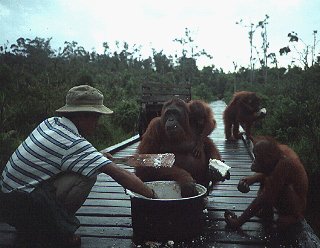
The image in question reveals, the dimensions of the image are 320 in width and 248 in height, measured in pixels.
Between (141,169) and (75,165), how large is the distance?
99cm

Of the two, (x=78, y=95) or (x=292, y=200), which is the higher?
(x=78, y=95)

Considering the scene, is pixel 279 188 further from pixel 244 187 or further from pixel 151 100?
pixel 151 100

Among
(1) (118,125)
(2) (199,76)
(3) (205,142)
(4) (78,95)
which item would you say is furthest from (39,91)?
(2) (199,76)

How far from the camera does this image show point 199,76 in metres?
46.2

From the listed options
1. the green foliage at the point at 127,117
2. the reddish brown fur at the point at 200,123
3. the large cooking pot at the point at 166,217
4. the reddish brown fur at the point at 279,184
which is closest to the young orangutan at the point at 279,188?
the reddish brown fur at the point at 279,184

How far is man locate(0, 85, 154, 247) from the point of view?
7.53 feet

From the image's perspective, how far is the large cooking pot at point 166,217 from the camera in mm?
2436

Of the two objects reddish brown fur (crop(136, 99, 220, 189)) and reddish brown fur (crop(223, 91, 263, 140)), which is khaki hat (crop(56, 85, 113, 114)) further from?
reddish brown fur (crop(223, 91, 263, 140))

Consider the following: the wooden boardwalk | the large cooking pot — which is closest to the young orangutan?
the wooden boardwalk

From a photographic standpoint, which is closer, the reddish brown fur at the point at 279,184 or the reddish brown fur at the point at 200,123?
the reddish brown fur at the point at 279,184

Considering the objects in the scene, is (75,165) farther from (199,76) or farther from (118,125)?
(199,76)

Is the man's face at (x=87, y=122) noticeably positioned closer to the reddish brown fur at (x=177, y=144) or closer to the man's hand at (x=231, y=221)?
the reddish brown fur at (x=177, y=144)

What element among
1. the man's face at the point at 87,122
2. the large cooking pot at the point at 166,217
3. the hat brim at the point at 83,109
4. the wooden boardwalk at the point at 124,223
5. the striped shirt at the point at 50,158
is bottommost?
the wooden boardwalk at the point at 124,223

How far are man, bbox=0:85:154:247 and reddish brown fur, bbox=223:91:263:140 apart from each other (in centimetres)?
557
